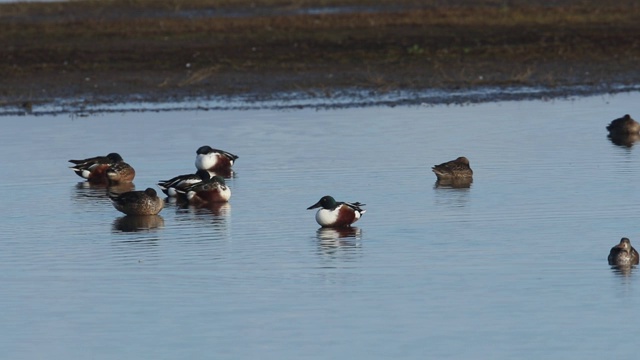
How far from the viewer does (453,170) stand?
17.1 metres

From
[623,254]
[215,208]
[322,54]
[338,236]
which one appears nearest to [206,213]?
[215,208]

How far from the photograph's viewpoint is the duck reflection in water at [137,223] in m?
15.1

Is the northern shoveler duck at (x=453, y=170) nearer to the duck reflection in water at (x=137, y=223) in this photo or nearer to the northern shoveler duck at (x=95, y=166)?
the duck reflection in water at (x=137, y=223)

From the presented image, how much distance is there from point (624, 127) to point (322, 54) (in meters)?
11.3

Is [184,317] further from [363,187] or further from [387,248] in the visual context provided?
[363,187]

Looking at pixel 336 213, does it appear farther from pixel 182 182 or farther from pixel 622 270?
pixel 622 270

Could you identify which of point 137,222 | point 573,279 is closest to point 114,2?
point 137,222

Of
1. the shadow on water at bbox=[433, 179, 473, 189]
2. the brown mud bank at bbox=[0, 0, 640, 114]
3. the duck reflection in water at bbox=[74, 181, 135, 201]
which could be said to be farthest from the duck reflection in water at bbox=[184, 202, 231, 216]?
the brown mud bank at bbox=[0, 0, 640, 114]

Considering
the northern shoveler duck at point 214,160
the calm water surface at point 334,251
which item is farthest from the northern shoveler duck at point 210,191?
the northern shoveler duck at point 214,160

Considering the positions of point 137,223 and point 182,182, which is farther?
point 182,182

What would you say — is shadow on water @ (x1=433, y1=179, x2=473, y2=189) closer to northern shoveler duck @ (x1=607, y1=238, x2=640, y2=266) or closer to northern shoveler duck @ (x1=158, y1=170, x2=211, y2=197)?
northern shoveler duck @ (x1=158, y1=170, x2=211, y2=197)

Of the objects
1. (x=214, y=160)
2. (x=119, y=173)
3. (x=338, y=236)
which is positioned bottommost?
(x=338, y=236)

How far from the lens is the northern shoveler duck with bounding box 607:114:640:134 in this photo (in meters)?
20.6

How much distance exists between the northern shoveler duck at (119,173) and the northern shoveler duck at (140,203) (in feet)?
6.94
